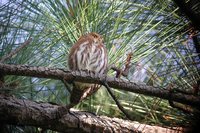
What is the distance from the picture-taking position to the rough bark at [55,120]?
3.74ft

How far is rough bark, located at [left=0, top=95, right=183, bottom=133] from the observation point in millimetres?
1141

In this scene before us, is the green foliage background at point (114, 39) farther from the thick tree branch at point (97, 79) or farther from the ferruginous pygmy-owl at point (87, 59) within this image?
the thick tree branch at point (97, 79)

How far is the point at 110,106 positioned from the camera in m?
2.06

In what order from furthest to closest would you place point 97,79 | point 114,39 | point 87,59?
1. point 114,39
2. point 87,59
3. point 97,79

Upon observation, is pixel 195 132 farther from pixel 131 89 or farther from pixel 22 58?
pixel 22 58

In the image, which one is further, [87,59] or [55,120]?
[87,59]

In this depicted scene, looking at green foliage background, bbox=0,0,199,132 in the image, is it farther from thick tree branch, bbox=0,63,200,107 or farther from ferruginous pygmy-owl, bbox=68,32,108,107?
thick tree branch, bbox=0,63,200,107

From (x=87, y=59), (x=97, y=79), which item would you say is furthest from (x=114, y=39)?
(x=97, y=79)

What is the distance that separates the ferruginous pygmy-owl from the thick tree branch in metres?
0.26

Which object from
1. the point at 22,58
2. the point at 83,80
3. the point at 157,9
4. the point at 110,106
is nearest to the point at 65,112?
the point at 83,80

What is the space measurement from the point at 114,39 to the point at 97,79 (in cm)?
54

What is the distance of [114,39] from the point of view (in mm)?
1680

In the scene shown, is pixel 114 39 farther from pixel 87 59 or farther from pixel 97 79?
pixel 97 79

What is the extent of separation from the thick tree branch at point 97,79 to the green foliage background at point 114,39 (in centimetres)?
20
